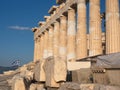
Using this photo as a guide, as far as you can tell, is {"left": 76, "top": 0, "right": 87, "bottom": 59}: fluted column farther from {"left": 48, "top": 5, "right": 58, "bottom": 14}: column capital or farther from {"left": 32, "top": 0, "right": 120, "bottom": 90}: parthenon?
{"left": 48, "top": 5, "right": 58, "bottom": 14}: column capital

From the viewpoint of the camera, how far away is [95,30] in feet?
73.6

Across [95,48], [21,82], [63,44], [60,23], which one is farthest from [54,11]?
[21,82]

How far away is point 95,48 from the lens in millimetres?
21938

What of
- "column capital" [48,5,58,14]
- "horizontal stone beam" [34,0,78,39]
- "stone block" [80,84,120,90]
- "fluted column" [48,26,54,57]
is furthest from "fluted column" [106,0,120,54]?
"fluted column" [48,26,54,57]

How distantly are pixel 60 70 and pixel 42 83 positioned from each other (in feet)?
7.95

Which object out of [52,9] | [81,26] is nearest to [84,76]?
[81,26]

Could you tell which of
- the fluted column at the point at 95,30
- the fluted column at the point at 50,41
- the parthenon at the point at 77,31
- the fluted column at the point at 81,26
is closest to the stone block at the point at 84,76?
the parthenon at the point at 77,31

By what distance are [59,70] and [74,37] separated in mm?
18573

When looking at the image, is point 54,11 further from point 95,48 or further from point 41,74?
point 41,74

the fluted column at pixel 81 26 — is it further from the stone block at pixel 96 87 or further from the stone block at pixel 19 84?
the stone block at pixel 96 87

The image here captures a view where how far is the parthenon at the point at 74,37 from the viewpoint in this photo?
1054 centimetres

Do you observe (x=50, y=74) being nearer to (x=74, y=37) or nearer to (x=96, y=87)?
(x=96, y=87)

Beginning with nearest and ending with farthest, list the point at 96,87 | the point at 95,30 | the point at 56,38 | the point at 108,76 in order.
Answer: the point at 96,87 < the point at 108,76 < the point at 95,30 < the point at 56,38

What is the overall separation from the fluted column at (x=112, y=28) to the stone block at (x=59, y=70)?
10.1 meters
